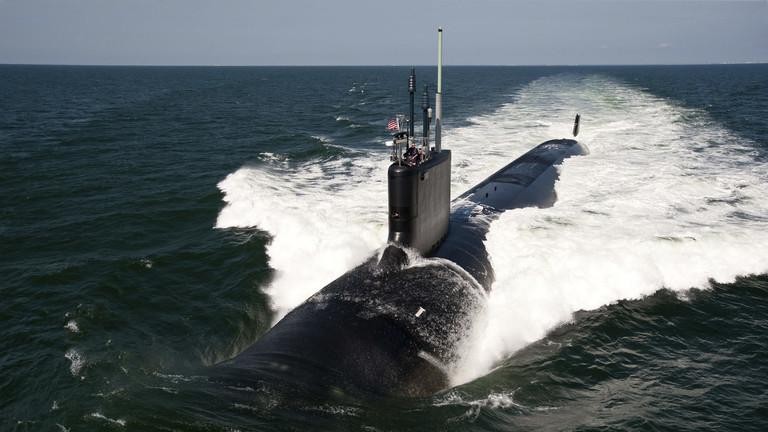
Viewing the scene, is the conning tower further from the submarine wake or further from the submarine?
the submarine wake

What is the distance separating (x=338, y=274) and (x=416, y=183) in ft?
15.5

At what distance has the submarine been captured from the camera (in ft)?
29.8

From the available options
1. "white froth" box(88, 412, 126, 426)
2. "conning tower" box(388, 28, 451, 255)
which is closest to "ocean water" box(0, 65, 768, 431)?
"white froth" box(88, 412, 126, 426)

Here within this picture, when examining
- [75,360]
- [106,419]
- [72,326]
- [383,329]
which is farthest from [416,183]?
[72,326]

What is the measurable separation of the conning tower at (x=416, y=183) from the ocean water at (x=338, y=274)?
237 cm

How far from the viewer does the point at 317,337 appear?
9773mm

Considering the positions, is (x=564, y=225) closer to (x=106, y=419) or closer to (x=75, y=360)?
(x=75, y=360)

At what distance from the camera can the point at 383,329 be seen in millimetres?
Result: 10094

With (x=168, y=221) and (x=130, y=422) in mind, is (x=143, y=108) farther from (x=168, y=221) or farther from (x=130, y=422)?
(x=130, y=422)

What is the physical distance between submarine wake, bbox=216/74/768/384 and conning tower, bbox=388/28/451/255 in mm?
2395

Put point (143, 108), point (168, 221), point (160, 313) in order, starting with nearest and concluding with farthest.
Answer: point (160, 313) → point (168, 221) → point (143, 108)

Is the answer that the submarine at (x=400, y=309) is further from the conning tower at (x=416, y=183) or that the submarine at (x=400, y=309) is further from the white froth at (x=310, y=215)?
the white froth at (x=310, y=215)

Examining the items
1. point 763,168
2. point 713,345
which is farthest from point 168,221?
point 763,168

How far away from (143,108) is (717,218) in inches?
1886
